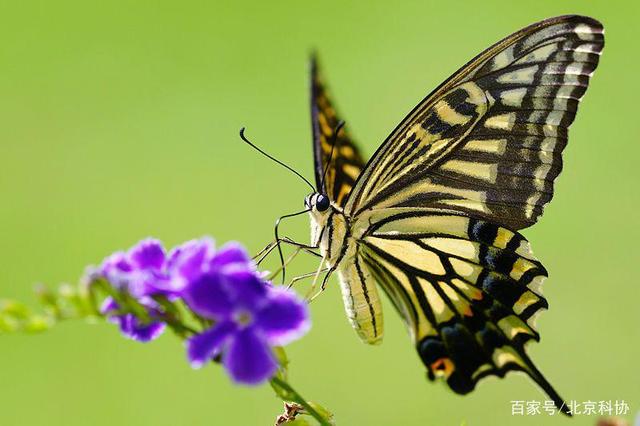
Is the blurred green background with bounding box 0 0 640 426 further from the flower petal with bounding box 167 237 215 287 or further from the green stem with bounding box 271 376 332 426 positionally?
the flower petal with bounding box 167 237 215 287

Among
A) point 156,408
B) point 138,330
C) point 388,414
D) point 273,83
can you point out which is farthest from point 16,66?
point 138,330

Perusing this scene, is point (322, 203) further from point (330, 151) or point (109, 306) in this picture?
point (109, 306)

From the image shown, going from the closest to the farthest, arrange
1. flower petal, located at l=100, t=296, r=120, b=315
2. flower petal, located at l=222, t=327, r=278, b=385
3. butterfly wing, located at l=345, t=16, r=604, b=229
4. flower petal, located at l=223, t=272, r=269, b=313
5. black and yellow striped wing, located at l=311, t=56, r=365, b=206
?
flower petal, located at l=222, t=327, r=278, b=385 < flower petal, located at l=223, t=272, r=269, b=313 < flower petal, located at l=100, t=296, r=120, b=315 < butterfly wing, located at l=345, t=16, r=604, b=229 < black and yellow striped wing, located at l=311, t=56, r=365, b=206

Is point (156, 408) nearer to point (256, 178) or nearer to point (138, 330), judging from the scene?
point (256, 178)

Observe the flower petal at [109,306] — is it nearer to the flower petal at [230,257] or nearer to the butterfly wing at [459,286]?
the flower petal at [230,257]

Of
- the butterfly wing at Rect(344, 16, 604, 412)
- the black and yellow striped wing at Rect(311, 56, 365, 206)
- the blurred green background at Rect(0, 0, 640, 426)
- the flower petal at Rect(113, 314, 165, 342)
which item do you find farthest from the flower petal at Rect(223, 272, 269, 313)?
the blurred green background at Rect(0, 0, 640, 426)

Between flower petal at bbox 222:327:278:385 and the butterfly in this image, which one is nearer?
flower petal at bbox 222:327:278:385
